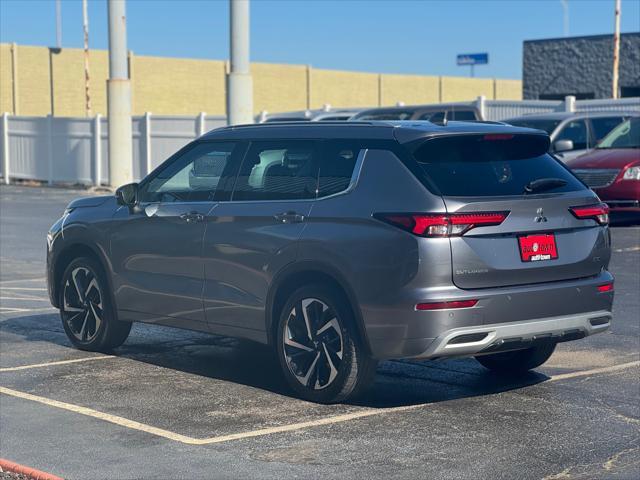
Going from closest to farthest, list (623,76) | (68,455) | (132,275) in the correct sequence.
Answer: (68,455) < (132,275) < (623,76)

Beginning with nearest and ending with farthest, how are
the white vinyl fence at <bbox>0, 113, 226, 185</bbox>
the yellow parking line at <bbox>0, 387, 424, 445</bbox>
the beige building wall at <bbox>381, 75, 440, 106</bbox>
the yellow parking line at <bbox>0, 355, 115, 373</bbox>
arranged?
the yellow parking line at <bbox>0, 387, 424, 445</bbox> → the yellow parking line at <bbox>0, 355, 115, 373</bbox> → the white vinyl fence at <bbox>0, 113, 226, 185</bbox> → the beige building wall at <bbox>381, 75, 440, 106</bbox>

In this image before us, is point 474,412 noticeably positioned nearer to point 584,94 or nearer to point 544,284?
point 544,284

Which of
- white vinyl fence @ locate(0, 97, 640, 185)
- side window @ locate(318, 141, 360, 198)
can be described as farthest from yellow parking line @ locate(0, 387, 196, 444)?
white vinyl fence @ locate(0, 97, 640, 185)


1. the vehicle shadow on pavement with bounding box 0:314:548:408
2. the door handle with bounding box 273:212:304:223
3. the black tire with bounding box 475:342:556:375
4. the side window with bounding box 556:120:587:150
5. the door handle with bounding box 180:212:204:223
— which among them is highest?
the side window with bounding box 556:120:587:150

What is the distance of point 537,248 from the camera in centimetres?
743

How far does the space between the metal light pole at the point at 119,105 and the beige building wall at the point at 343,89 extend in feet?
127

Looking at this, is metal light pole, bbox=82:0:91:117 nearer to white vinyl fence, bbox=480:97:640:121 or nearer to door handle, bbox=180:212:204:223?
white vinyl fence, bbox=480:97:640:121

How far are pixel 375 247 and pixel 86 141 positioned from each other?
30.2 metres

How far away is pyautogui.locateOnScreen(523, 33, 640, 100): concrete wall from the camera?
43.5m

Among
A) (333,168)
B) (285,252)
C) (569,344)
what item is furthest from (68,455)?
(569,344)

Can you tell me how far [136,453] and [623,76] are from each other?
3957 centimetres

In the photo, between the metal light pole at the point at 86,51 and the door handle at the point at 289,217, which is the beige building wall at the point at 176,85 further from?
the door handle at the point at 289,217

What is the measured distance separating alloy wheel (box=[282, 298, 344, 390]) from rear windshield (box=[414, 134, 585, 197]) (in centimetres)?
113

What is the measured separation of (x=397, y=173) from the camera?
746 cm
